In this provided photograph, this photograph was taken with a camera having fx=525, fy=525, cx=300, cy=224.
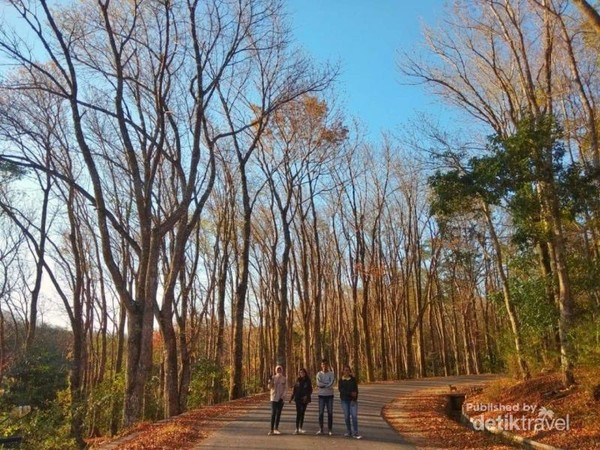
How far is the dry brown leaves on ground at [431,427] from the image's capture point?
32.5 feet

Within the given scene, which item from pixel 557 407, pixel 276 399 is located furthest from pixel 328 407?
pixel 557 407

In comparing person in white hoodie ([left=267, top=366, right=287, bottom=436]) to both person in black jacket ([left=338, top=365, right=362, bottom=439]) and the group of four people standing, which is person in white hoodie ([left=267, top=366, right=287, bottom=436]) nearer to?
the group of four people standing

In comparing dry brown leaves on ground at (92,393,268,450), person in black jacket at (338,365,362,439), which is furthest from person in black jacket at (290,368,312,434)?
dry brown leaves on ground at (92,393,268,450)

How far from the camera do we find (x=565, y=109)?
1972cm

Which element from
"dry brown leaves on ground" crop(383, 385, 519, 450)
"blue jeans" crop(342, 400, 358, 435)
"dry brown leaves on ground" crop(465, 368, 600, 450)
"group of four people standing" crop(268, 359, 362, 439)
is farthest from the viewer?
"group of four people standing" crop(268, 359, 362, 439)

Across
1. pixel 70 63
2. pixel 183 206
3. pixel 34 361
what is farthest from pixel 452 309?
pixel 70 63

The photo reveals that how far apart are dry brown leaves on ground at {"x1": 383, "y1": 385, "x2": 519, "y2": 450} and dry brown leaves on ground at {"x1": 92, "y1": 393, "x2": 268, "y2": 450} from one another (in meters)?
4.15

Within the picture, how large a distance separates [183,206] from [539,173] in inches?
355

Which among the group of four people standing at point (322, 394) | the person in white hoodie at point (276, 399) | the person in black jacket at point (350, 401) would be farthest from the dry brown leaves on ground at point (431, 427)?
the person in white hoodie at point (276, 399)

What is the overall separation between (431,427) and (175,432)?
19.0 ft

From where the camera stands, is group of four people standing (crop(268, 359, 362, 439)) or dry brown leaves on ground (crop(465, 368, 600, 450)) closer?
dry brown leaves on ground (crop(465, 368, 600, 450))

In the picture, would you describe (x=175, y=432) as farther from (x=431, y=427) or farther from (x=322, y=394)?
(x=431, y=427)

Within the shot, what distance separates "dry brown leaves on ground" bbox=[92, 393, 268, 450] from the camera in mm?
9375

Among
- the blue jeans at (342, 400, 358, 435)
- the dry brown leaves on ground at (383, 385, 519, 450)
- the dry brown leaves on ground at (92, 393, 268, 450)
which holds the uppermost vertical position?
the blue jeans at (342, 400, 358, 435)
